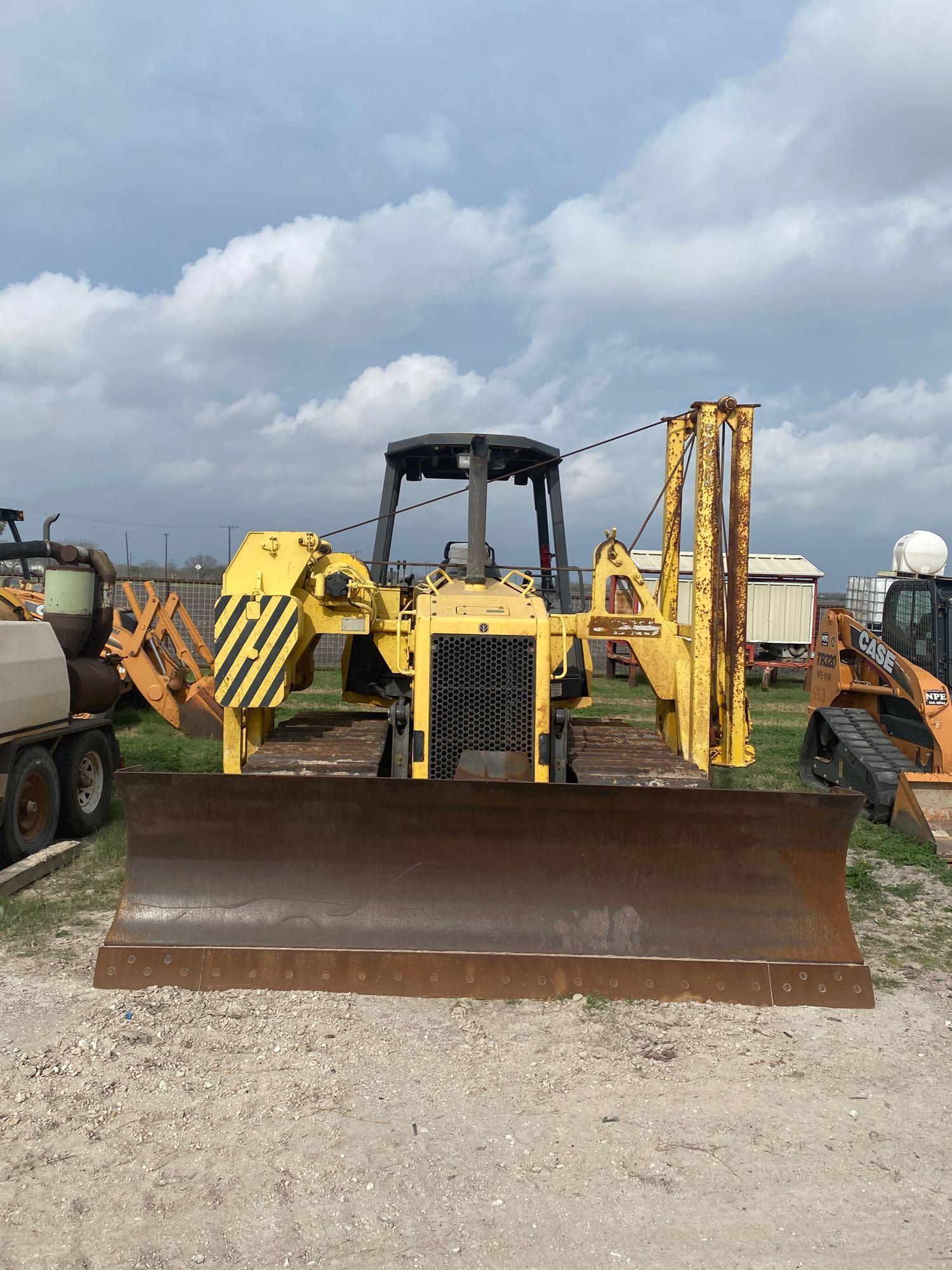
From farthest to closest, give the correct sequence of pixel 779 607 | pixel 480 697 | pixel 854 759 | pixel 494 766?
1. pixel 779 607
2. pixel 854 759
3. pixel 480 697
4. pixel 494 766

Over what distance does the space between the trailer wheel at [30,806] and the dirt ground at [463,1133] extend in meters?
1.95

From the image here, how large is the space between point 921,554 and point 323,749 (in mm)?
10597

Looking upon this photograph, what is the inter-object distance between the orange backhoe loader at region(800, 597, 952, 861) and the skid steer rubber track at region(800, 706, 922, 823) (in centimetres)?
1

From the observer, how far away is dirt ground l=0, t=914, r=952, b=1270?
269cm

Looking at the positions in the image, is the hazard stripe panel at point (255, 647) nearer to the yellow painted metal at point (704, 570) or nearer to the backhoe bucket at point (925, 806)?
the yellow painted metal at point (704, 570)

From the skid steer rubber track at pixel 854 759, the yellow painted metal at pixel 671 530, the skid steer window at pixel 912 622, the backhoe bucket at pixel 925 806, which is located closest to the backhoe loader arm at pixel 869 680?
the skid steer window at pixel 912 622

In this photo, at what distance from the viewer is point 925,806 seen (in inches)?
295

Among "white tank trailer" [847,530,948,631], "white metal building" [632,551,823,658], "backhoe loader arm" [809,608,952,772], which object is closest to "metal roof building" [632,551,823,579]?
"white metal building" [632,551,823,658]

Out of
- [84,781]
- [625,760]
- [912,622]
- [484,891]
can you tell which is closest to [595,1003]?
[484,891]

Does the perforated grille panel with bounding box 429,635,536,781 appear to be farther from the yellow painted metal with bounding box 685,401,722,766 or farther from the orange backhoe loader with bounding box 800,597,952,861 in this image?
the orange backhoe loader with bounding box 800,597,952,861

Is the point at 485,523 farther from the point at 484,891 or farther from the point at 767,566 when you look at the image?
the point at 767,566

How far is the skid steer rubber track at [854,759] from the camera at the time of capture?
802 cm

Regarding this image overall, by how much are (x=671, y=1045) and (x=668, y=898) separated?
2.30 feet

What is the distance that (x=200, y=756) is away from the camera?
1061cm
